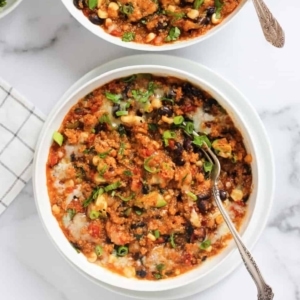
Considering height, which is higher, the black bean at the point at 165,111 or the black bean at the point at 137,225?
the black bean at the point at 165,111

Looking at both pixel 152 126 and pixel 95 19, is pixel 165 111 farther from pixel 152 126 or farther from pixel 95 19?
pixel 95 19

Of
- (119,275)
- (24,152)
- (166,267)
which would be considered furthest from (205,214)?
(24,152)

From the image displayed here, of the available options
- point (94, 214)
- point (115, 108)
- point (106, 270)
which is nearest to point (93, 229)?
point (94, 214)

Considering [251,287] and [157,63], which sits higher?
[157,63]

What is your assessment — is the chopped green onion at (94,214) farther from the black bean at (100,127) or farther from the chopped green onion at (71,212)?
the black bean at (100,127)

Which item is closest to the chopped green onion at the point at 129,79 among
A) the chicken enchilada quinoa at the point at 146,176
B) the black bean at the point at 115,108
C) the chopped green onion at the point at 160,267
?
the chicken enchilada quinoa at the point at 146,176

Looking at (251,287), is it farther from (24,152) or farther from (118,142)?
(24,152)

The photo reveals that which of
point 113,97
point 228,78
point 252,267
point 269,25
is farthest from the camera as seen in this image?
point 228,78
